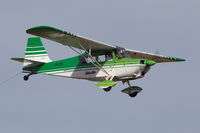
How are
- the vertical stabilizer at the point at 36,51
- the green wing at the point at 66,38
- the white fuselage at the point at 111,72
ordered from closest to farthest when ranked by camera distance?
1. the green wing at the point at 66,38
2. the white fuselage at the point at 111,72
3. the vertical stabilizer at the point at 36,51

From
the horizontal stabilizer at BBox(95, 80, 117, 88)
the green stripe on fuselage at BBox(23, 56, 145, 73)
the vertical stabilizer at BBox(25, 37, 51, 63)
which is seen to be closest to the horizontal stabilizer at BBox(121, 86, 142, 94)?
the green stripe on fuselage at BBox(23, 56, 145, 73)

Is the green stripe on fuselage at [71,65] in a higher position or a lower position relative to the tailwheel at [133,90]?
→ higher

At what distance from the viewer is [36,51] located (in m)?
27.9

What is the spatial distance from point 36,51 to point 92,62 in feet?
12.8

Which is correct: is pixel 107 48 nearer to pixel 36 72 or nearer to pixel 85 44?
pixel 85 44

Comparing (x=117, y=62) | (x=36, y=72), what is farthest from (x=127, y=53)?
(x=36, y=72)

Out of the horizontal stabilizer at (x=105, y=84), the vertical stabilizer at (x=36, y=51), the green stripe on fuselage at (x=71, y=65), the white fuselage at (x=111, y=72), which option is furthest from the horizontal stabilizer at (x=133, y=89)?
the vertical stabilizer at (x=36, y=51)

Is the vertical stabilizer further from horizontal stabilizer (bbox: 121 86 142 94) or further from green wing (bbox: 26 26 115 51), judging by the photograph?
horizontal stabilizer (bbox: 121 86 142 94)

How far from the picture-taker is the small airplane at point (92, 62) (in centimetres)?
2442

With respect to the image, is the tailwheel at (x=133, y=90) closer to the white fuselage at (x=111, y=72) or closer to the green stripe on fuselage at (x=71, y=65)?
the white fuselage at (x=111, y=72)

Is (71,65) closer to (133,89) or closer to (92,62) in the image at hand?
(92,62)

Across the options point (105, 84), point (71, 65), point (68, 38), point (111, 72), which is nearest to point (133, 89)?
point (111, 72)

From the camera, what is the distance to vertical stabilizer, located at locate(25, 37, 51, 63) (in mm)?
27625

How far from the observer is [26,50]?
27.7 m
